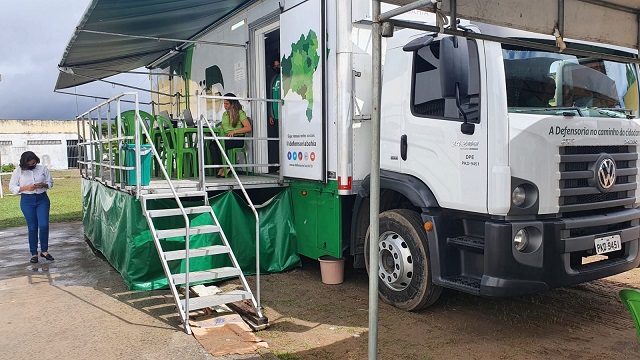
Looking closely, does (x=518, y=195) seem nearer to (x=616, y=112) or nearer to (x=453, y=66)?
(x=453, y=66)

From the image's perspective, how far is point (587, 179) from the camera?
4.16 m

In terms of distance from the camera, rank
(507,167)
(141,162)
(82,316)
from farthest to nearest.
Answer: (141,162) < (82,316) < (507,167)

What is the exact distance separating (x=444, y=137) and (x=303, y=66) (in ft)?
7.09

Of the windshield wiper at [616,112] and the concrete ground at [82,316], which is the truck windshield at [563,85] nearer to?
the windshield wiper at [616,112]

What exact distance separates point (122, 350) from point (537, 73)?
3913 mm

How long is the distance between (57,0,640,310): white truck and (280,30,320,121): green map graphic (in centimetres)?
2

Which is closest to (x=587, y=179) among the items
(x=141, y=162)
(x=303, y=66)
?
(x=303, y=66)

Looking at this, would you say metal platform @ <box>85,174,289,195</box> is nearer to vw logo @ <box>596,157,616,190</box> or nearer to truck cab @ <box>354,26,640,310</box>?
truck cab @ <box>354,26,640,310</box>

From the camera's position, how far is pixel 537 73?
167 inches

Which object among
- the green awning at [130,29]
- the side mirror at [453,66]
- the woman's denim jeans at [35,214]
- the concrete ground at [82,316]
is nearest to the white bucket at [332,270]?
the concrete ground at [82,316]

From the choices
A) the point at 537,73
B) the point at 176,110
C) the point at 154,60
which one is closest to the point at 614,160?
the point at 537,73

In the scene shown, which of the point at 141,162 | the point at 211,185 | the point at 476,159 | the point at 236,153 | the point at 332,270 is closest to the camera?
the point at 476,159

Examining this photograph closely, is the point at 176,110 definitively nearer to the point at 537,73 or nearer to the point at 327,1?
the point at 327,1

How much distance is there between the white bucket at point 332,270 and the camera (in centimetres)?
588
